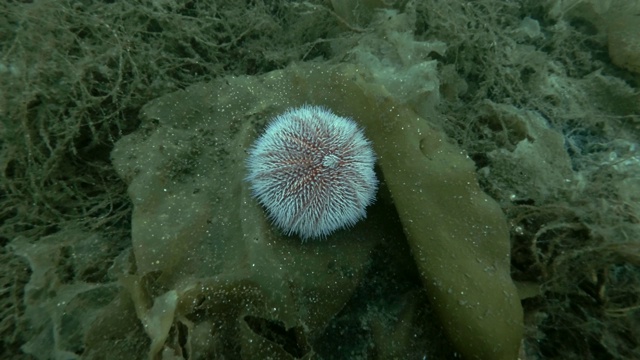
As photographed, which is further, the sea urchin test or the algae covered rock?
the sea urchin test

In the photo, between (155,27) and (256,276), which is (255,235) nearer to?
(256,276)

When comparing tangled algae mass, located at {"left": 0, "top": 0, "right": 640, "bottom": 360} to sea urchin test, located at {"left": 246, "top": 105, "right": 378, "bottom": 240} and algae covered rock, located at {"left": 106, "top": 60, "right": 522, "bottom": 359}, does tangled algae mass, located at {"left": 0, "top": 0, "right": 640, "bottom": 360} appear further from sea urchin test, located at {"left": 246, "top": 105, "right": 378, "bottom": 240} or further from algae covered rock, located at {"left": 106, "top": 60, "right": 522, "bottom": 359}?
sea urchin test, located at {"left": 246, "top": 105, "right": 378, "bottom": 240}

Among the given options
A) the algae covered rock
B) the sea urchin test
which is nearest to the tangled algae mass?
the algae covered rock

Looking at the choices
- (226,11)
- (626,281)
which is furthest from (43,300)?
(626,281)

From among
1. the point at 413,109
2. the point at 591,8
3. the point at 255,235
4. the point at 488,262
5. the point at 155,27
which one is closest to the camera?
the point at 488,262

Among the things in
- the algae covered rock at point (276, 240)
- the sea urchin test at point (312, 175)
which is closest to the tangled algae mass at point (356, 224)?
the algae covered rock at point (276, 240)
